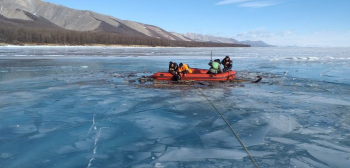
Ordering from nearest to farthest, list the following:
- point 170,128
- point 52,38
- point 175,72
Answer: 1. point 170,128
2. point 175,72
3. point 52,38

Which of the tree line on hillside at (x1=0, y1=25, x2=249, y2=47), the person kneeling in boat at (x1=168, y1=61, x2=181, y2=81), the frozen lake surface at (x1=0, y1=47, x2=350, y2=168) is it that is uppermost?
the tree line on hillside at (x1=0, y1=25, x2=249, y2=47)

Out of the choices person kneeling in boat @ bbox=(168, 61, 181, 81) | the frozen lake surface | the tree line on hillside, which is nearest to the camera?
the frozen lake surface

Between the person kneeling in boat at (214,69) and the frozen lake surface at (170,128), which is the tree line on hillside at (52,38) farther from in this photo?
the frozen lake surface at (170,128)

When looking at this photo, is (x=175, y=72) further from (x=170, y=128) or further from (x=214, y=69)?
(x=170, y=128)

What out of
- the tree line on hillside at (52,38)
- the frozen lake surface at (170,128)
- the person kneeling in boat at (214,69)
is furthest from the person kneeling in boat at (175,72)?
the tree line on hillside at (52,38)

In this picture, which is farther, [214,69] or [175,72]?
[214,69]

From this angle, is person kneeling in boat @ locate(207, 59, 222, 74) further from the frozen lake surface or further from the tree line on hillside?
Answer: the tree line on hillside

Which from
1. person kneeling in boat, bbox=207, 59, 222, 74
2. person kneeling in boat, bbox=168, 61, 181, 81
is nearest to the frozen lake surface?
person kneeling in boat, bbox=168, 61, 181, 81

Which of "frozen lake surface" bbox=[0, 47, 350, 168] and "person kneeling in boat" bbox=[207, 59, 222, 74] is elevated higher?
"person kneeling in boat" bbox=[207, 59, 222, 74]

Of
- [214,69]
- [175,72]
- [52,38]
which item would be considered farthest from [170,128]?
[52,38]

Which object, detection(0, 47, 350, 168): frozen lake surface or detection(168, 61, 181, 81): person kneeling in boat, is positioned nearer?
detection(0, 47, 350, 168): frozen lake surface

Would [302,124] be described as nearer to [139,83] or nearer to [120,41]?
[139,83]

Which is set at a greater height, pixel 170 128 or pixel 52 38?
pixel 52 38

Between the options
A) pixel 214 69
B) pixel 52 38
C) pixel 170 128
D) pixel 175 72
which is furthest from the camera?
pixel 52 38
